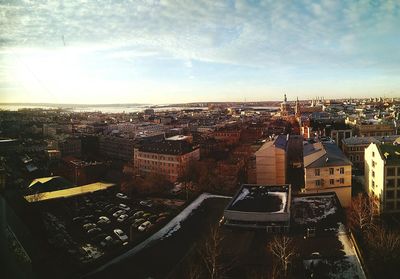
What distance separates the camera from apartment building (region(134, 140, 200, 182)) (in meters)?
14.1

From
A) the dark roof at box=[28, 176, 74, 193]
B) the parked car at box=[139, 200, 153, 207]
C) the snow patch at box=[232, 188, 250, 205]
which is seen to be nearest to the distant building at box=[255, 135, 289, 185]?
the snow patch at box=[232, 188, 250, 205]

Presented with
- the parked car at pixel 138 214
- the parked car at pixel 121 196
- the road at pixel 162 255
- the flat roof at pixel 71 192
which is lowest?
the parked car at pixel 138 214

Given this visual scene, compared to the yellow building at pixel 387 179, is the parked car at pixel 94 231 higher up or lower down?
lower down

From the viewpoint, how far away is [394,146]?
8242 millimetres

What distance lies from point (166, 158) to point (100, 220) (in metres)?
5.50

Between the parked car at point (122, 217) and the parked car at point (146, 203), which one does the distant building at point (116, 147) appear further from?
the parked car at point (122, 217)

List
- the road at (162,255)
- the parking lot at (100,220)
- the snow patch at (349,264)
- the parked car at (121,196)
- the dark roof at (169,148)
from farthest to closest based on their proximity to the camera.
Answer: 1. the dark roof at (169,148)
2. the parked car at (121,196)
3. the parking lot at (100,220)
4. the road at (162,255)
5. the snow patch at (349,264)

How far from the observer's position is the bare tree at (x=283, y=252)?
4.58m

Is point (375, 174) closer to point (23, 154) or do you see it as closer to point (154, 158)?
point (154, 158)

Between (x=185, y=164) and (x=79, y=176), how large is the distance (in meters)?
3.93

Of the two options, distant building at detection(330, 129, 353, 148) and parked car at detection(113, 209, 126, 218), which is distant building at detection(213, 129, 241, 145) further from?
parked car at detection(113, 209, 126, 218)

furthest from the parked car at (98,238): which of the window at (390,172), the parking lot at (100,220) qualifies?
the window at (390,172)

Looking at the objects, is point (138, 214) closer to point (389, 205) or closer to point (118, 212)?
point (118, 212)

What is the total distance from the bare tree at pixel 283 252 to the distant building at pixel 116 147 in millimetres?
14205
